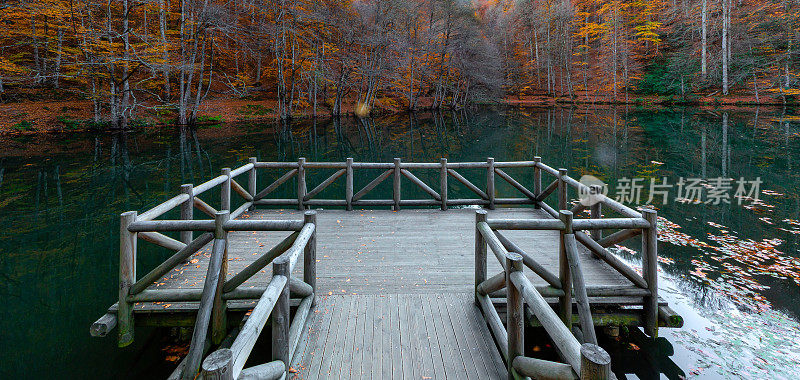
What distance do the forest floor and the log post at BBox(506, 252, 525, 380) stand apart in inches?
1160

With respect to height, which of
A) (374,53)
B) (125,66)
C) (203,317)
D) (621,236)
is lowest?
(203,317)

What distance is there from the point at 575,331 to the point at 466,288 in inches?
53.7

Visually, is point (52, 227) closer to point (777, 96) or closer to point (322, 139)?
point (322, 139)

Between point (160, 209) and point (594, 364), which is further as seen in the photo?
point (160, 209)

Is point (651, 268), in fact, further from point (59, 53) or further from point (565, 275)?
point (59, 53)

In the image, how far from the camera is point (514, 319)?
3482 mm

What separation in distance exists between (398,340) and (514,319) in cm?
130

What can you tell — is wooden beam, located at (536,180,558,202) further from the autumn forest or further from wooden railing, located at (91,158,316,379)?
the autumn forest

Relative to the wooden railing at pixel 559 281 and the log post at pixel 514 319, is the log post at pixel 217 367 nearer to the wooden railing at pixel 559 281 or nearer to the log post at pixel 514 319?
the wooden railing at pixel 559 281

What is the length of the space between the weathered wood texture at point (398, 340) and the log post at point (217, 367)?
64.1 inches

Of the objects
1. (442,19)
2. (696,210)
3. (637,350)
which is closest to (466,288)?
(637,350)

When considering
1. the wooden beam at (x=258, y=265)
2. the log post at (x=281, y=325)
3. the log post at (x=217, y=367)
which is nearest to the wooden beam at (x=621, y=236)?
the wooden beam at (x=258, y=265)

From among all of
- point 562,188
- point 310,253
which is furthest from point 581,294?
point 562,188

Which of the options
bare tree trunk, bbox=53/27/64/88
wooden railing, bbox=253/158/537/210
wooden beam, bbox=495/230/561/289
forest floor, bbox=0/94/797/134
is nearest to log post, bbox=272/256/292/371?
wooden beam, bbox=495/230/561/289
